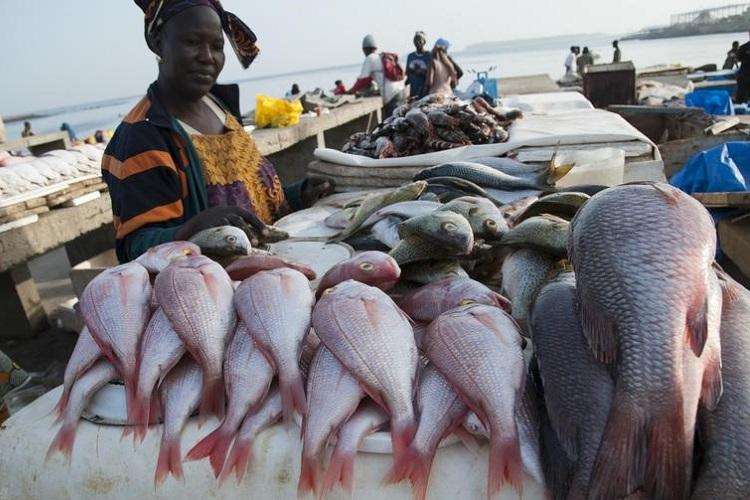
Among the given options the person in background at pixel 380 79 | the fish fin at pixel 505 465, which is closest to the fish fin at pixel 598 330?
the fish fin at pixel 505 465

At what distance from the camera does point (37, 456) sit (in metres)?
1.42

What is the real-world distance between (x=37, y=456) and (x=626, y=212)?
1689 millimetres

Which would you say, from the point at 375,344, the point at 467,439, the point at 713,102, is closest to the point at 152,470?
the point at 375,344

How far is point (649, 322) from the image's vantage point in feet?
3.63

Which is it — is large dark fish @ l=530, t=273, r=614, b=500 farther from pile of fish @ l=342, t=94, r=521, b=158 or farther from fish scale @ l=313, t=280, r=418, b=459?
pile of fish @ l=342, t=94, r=521, b=158

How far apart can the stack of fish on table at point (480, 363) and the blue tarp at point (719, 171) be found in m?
4.37

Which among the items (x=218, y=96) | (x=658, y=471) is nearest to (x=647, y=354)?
(x=658, y=471)

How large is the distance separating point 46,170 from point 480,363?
4853mm

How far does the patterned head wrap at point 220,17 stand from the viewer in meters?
2.57

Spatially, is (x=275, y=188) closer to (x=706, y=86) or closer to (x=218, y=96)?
(x=218, y=96)

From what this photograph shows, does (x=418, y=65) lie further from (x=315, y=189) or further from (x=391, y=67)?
(x=315, y=189)

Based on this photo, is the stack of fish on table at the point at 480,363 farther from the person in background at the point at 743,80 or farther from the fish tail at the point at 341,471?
the person in background at the point at 743,80

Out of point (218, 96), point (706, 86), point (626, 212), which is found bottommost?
point (706, 86)

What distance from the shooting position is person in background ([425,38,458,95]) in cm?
985
